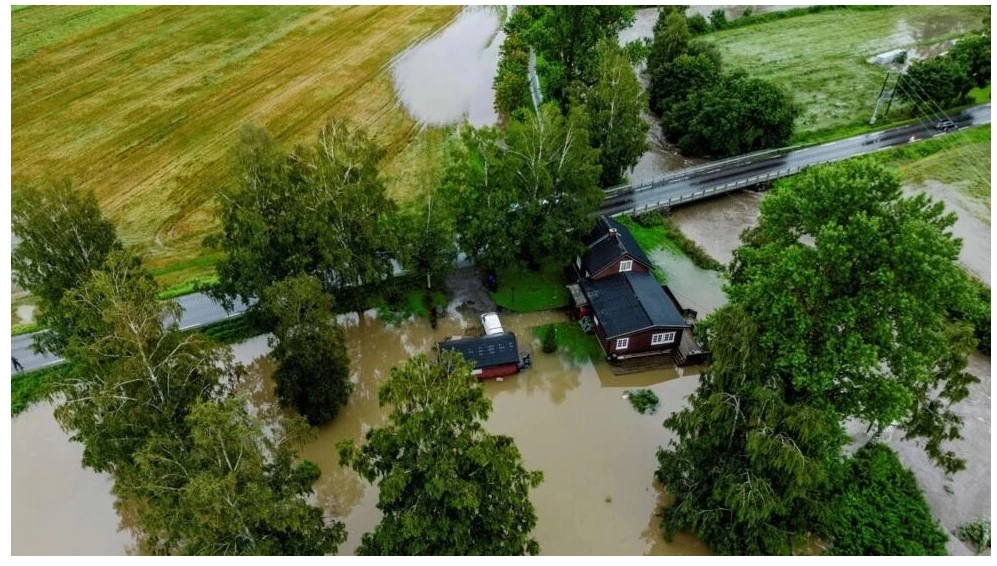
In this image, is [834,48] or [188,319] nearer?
[188,319]

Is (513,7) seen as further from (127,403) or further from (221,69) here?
(127,403)

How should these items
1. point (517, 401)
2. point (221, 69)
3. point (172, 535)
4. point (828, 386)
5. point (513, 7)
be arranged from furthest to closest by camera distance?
1. point (513, 7)
2. point (221, 69)
3. point (517, 401)
4. point (828, 386)
5. point (172, 535)

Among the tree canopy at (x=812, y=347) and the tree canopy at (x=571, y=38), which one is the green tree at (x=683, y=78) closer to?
the tree canopy at (x=571, y=38)

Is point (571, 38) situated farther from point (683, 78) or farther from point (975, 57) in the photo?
point (975, 57)

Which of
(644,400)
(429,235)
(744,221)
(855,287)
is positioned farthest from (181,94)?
(855,287)

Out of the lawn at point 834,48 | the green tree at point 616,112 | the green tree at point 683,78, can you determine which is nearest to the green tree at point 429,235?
the green tree at point 616,112
